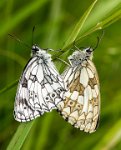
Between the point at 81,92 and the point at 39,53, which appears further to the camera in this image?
the point at 81,92

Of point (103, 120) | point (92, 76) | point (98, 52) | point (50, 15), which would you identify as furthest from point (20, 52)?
point (92, 76)

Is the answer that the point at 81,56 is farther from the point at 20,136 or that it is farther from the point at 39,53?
the point at 20,136

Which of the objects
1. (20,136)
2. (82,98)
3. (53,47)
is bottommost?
(20,136)

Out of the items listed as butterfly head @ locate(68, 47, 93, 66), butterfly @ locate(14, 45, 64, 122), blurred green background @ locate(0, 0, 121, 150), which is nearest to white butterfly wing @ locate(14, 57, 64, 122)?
butterfly @ locate(14, 45, 64, 122)

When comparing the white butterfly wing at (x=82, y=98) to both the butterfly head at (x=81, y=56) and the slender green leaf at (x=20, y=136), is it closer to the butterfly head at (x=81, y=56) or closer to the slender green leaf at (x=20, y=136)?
the butterfly head at (x=81, y=56)

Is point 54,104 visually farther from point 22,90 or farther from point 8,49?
point 8,49

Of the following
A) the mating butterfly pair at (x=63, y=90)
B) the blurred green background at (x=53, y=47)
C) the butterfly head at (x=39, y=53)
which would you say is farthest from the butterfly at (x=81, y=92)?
the blurred green background at (x=53, y=47)

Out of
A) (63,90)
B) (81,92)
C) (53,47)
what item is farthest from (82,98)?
(53,47)
